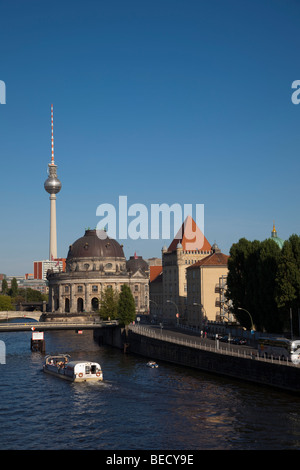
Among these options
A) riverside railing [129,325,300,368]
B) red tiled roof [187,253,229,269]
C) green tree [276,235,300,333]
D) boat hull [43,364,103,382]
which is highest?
red tiled roof [187,253,229,269]

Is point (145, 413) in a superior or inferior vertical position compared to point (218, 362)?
inferior

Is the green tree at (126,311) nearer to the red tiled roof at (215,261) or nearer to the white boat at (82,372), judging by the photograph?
the red tiled roof at (215,261)

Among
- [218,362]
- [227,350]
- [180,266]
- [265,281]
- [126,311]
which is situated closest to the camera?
[218,362]

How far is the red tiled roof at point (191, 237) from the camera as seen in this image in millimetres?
164875

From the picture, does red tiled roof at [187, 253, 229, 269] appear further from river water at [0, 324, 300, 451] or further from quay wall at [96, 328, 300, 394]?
river water at [0, 324, 300, 451]

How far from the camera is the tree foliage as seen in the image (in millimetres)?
83812

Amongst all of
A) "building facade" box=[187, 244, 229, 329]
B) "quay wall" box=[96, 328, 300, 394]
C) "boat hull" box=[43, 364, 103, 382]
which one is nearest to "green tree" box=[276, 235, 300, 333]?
"quay wall" box=[96, 328, 300, 394]

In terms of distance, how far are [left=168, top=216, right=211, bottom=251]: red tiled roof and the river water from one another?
274 ft

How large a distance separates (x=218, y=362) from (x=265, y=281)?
1909 cm

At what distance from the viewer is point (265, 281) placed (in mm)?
90188

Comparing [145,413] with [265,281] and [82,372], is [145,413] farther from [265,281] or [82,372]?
[265,281]

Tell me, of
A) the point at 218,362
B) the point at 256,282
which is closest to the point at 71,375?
the point at 218,362

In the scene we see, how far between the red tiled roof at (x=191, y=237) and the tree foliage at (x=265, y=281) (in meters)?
60.3
